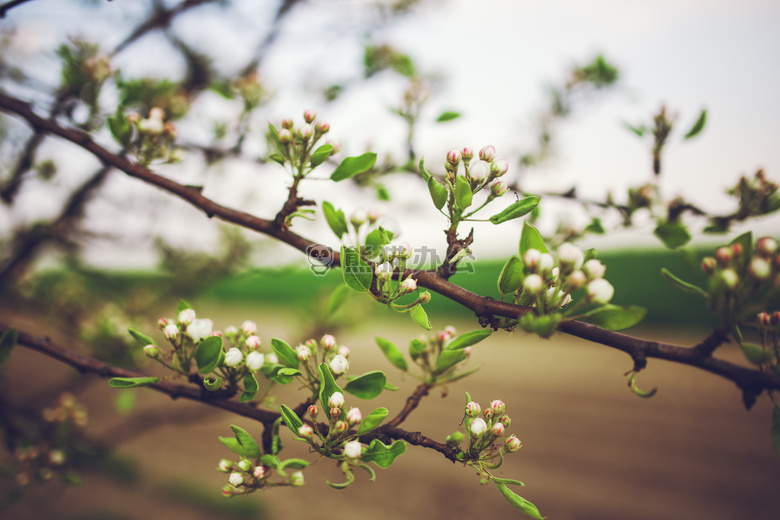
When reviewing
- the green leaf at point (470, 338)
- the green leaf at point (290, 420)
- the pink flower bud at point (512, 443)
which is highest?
the green leaf at point (470, 338)

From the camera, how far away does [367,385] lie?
0.75 meters

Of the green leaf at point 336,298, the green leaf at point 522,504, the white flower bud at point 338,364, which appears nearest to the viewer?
the green leaf at point 522,504

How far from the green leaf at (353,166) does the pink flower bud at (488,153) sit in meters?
0.20

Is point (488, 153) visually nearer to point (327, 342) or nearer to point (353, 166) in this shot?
point (353, 166)

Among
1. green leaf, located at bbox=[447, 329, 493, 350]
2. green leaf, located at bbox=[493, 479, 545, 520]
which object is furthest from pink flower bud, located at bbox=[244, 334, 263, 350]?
green leaf, located at bbox=[493, 479, 545, 520]

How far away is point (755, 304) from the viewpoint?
0.55 m

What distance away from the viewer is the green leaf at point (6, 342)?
865 millimetres

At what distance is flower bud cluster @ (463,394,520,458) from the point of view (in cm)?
75

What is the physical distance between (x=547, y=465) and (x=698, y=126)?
455 centimetres

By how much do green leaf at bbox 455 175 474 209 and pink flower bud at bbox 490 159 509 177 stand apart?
84 millimetres

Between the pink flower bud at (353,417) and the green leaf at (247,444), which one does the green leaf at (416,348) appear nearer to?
the pink flower bud at (353,417)

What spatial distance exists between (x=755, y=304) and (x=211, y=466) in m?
5.55

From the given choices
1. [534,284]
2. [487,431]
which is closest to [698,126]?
[534,284]

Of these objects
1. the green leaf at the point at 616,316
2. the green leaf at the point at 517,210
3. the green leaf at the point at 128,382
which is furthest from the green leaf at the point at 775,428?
the green leaf at the point at 128,382
